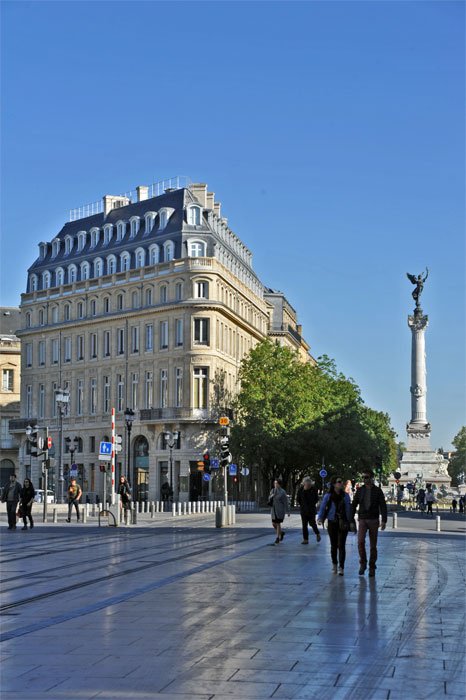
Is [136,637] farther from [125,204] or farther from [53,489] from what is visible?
[125,204]

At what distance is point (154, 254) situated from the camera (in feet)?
279

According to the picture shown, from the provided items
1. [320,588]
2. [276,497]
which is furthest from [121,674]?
[276,497]

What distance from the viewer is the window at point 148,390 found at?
3300 inches

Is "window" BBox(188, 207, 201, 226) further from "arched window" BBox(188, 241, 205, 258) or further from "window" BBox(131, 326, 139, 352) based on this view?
"window" BBox(131, 326, 139, 352)

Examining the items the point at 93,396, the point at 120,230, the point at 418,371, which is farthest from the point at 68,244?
the point at 418,371

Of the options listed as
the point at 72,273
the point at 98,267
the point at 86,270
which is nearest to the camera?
the point at 98,267

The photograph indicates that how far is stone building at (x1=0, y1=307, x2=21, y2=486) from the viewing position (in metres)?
103

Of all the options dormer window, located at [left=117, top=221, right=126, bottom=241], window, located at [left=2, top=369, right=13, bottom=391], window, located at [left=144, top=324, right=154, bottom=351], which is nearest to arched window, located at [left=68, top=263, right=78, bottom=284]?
dormer window, located at [left=117, top=221, right=126, bottom=241]

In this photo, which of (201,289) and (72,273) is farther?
(72,273)

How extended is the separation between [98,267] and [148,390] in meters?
11.9

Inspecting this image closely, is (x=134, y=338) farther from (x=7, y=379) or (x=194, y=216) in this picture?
(x=7, y=379)

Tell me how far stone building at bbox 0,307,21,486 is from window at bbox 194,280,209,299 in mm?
27403

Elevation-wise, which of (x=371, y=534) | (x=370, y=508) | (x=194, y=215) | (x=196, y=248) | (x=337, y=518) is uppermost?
(x=194, y=215)

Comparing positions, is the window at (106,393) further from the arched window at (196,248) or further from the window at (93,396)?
the arched window at (196,248)
